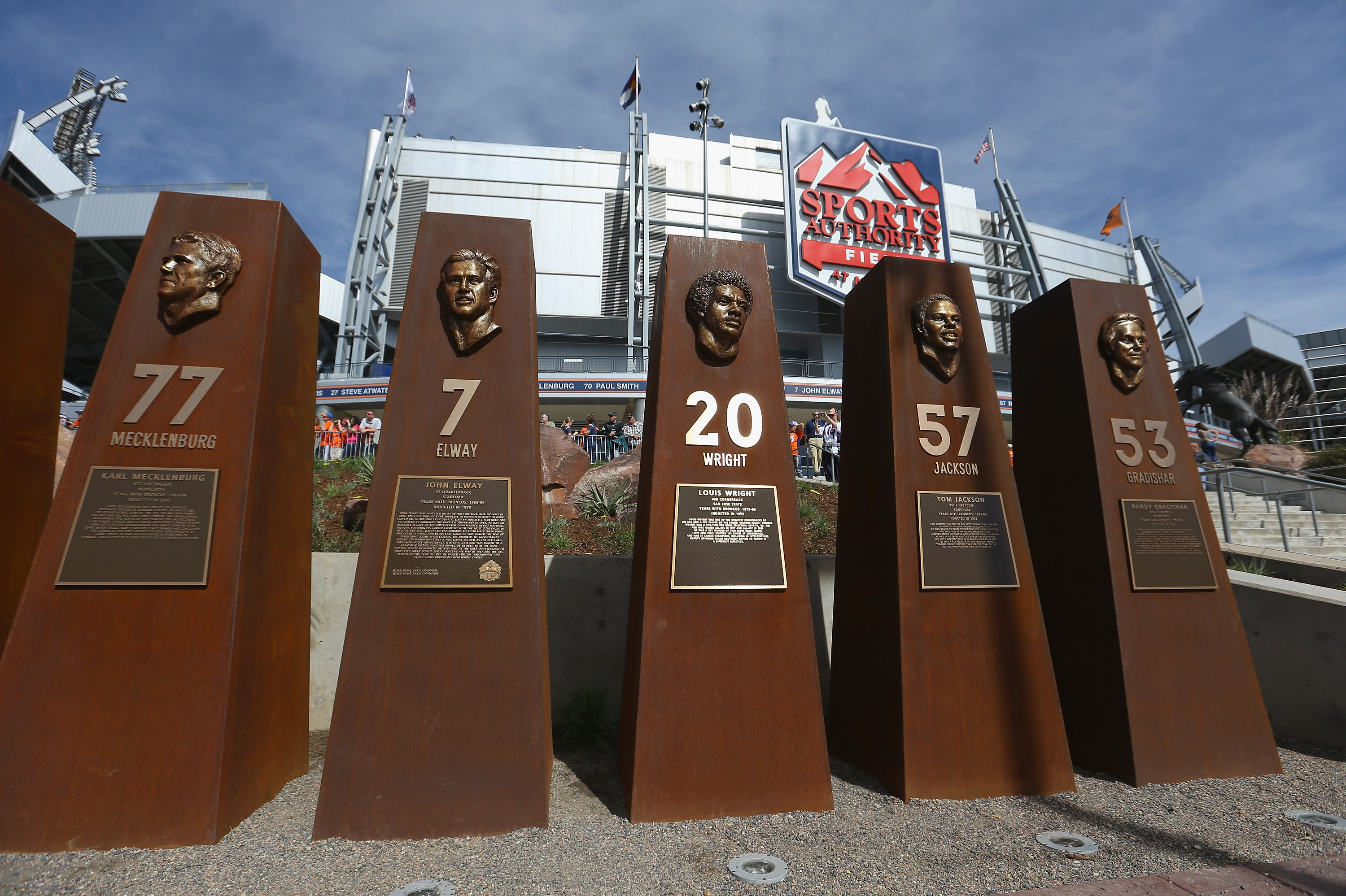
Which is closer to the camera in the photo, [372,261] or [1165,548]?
[1165,548]

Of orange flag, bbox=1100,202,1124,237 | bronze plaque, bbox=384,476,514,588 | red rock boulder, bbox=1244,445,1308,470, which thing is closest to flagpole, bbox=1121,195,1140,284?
orange flag, bbox=1100,202,1124,237

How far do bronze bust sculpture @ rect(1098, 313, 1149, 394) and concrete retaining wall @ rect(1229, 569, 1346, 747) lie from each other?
2.15 m

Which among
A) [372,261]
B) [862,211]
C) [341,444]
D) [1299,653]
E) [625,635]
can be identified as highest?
[862,211]

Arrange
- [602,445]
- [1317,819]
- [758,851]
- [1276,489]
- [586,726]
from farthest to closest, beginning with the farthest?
[602,445] → [1276,489] → [586,726] → [1317,819] → [758,851]

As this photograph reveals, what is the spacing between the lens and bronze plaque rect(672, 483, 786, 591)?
384 cm

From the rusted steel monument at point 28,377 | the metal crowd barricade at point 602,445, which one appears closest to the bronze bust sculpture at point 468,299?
the rusted steel monument at point 28,377

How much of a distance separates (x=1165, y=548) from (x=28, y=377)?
26.9 ft

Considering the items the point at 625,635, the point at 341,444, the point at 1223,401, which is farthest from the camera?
the point at 1223,401

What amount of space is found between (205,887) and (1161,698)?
5813 millimetres

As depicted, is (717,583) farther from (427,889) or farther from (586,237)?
(586,237)

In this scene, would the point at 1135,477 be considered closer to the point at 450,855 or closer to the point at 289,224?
the point at 450,855

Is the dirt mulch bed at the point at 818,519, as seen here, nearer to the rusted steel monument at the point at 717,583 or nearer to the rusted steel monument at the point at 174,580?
the rusted steel monument at the point at 717,583

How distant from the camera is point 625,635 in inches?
212

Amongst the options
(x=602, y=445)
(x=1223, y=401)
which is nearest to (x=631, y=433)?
(x=602, y=445)
